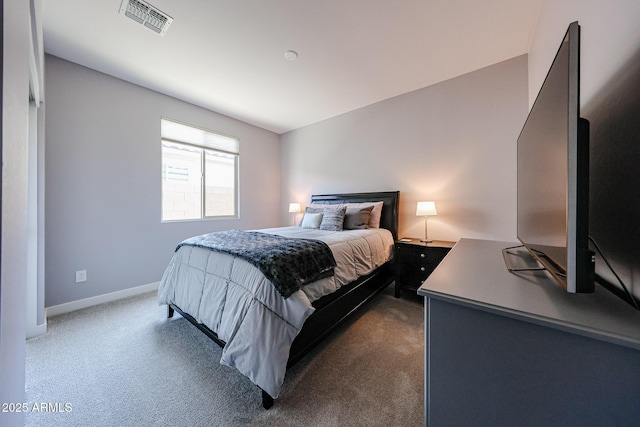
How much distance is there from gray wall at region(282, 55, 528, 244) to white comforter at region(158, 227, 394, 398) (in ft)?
4.67

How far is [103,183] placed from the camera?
99.1 inches

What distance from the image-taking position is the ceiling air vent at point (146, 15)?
1.69 meters

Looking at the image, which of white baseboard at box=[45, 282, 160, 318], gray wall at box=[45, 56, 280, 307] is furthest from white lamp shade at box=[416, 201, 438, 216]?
white baseboard at box=[45, 282, 160, 318]

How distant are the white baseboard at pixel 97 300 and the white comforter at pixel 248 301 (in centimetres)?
100

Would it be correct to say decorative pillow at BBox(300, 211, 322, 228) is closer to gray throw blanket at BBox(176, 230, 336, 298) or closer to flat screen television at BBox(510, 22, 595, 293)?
gray throw blanket at BBox(176, 230, 336, 298)

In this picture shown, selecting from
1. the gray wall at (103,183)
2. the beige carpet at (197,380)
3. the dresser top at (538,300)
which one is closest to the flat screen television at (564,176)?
the dresser top at (538,300)

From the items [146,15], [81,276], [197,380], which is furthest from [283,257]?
[81,276]

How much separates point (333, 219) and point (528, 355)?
7.87 ft

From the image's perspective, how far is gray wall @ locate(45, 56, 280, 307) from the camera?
225 cm

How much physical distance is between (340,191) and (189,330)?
276cm

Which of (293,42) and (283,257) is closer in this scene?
(283,257)

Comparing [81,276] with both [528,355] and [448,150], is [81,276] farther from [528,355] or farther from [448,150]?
[448,150]

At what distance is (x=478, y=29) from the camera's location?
192cm

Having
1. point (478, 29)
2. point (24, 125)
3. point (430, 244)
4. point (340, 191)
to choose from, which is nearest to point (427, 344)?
point (24, 125)
